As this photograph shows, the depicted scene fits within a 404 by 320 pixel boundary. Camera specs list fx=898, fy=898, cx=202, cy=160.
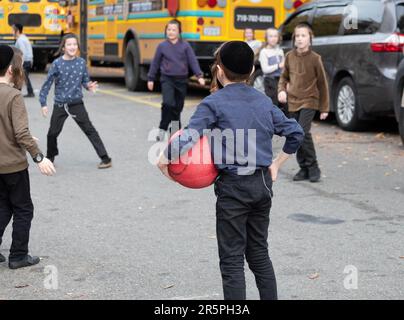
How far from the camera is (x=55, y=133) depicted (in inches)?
397

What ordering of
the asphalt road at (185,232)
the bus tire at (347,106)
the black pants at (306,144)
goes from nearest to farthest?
the asphalt road at (185,232) < the black pants at (306,144) < the bus tire at (347,106)

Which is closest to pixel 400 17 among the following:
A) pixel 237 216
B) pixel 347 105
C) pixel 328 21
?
pixel 347 105

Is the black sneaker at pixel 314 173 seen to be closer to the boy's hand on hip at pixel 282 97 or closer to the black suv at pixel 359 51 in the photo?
the boy's hand on hip at pixel 282 97

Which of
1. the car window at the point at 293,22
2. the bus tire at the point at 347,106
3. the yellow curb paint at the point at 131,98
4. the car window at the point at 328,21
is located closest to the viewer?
the bus tire at the point at 347,106

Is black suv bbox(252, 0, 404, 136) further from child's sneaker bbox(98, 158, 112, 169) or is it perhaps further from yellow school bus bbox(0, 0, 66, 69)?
yellow school bus bbox(0, 0, 66, 69)

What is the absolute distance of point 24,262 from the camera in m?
6.04

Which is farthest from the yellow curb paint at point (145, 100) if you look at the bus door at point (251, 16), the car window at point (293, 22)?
the car window at point (293, 22)

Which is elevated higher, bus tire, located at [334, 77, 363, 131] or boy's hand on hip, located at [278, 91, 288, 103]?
boy's hand on hip, located at [278, 91, 288, 103]

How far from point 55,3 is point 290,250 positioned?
19.8 m

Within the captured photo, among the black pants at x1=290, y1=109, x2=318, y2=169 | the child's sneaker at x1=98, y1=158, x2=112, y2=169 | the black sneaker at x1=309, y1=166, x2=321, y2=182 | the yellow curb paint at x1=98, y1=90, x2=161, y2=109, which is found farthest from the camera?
the yellow curb paint at x1=98, y1=90, x2=161, y2=109

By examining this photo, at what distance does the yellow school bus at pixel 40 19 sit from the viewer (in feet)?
80.2

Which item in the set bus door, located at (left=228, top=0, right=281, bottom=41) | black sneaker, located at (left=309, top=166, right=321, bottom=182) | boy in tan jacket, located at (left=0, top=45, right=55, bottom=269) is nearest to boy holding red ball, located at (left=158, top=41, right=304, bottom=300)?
boy in tan jacket, located at (left=0, top=45, right=55, bottom=269)

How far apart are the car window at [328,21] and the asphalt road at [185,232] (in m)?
2.54

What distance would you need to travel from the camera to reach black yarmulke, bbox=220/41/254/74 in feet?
14.8
